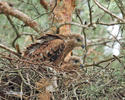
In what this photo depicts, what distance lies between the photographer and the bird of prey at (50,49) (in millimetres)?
5250

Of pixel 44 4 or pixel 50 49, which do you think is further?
pixel 44 4

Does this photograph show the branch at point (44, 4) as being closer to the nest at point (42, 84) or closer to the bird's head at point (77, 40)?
the bird's head at point (77, 40)

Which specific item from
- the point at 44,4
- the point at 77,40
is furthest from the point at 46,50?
the point at 44,4

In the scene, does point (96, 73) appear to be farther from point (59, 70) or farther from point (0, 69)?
point (0, 69)

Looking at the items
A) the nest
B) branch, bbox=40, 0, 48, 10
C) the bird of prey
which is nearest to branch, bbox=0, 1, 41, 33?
branch, bbox=40, 0, 48, 10

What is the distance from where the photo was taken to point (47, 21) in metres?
5.83

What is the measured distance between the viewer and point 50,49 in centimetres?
540

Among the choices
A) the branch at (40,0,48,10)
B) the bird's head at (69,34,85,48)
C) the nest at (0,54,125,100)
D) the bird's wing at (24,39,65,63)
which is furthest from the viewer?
the branch at (40,0,48,10)

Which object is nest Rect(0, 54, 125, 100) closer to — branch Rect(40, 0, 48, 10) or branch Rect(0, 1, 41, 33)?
branch Rect(0, 1, 41, 33)

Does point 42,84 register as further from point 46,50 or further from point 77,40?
point 77,40

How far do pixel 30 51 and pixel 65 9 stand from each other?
50.6 inches

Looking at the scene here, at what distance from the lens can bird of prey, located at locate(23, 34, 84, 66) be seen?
525 centimetres

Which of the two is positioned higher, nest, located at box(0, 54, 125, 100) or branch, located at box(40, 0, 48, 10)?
branch, located at box(40, 0, 48, 10)

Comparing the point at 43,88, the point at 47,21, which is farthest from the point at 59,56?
the point at 43,88
